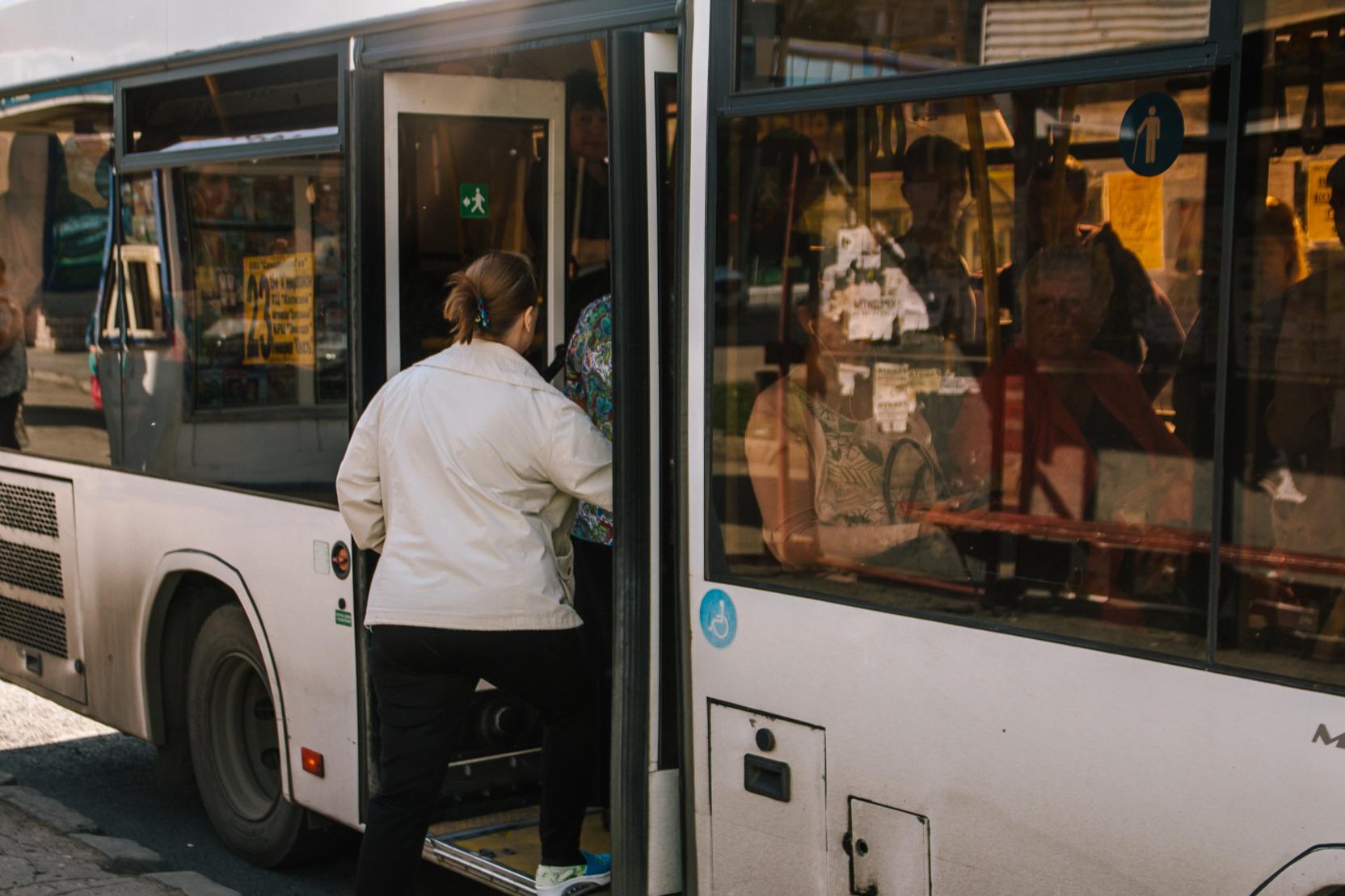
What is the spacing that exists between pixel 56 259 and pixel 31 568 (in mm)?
1266

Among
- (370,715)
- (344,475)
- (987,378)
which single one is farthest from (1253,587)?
(370,715)

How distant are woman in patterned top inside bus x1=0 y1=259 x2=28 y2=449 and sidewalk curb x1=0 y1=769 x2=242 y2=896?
1.42 metres

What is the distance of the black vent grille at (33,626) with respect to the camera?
6301mm

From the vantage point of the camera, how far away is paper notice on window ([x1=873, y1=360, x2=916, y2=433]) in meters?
3.41

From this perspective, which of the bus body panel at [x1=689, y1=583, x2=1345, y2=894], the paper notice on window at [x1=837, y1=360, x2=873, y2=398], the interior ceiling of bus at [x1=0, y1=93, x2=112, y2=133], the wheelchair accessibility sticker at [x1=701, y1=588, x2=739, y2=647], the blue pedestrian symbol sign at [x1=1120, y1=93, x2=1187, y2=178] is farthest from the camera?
the interior ceiling of bus at [x1=0, y1=93, x2=112, y2=133]

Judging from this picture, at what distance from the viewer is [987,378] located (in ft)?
10.8

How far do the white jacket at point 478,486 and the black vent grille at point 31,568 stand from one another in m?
2.75

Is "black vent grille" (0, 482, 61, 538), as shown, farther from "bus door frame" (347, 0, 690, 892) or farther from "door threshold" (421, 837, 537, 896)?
"bus door frame" (347, 0, 690, 892)

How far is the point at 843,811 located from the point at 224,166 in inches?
120

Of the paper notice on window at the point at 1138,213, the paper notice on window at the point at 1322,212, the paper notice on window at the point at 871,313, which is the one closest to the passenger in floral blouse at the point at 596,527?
the paper notice on window at the point at 871,313

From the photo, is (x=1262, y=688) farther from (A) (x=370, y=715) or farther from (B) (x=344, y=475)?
(A) (x=370, y=715)

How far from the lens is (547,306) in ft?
18.4

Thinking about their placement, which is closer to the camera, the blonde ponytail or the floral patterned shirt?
the blonde ponytail

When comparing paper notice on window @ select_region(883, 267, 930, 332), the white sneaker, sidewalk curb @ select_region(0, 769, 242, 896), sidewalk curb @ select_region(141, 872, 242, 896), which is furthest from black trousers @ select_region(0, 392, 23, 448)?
paper notice on window @ select_region(883, 267, 930, 332)
